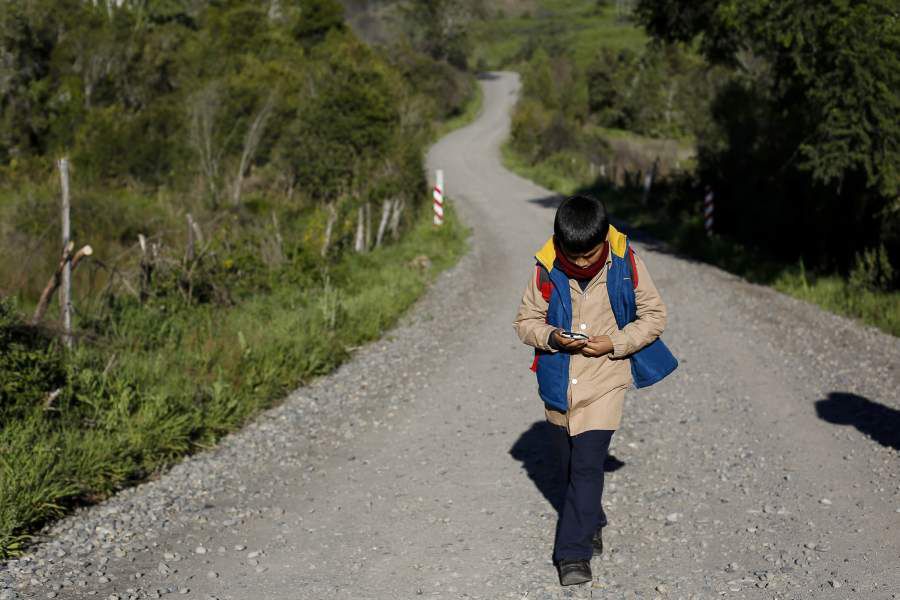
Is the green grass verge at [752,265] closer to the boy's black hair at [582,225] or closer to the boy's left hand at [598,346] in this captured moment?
the boy's left hand at [598,346]

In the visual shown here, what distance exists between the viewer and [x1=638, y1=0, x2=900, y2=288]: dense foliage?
13389mm

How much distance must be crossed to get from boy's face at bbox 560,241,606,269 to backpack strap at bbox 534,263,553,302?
0.19m

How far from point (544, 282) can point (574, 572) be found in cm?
142

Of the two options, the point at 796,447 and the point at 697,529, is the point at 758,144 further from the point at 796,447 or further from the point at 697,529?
the point at 697,529

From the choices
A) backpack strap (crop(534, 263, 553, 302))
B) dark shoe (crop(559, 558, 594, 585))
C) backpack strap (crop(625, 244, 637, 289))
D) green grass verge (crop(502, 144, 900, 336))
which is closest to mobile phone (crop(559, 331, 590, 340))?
backpack strap (crop(534, 263, 553, 302))

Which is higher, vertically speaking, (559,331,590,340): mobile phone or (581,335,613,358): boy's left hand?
(559,331,590,340): mobile phone

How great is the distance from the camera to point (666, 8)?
19719 mm

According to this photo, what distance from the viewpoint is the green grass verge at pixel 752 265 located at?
12766mm

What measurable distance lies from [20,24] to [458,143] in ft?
82.3

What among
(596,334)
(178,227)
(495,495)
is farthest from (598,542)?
(178,227)

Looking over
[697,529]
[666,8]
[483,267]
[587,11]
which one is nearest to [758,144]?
[666,8]

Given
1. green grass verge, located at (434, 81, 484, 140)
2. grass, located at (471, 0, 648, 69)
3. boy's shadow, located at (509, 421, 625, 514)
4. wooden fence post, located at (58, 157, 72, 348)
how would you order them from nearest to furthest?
boy's shadow, located at (509, 421, 625, 514), wooden fence post, located at (58, 157, 72, 348), green grass verge, located at (434, 81, 484, 140), grass, located at (471, 0, 648, 69)

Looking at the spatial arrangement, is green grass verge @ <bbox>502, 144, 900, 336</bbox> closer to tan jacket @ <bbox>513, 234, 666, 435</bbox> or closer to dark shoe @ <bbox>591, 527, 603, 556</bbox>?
dark shoe @ <bbox>591, 527, 603, 556</bbox>

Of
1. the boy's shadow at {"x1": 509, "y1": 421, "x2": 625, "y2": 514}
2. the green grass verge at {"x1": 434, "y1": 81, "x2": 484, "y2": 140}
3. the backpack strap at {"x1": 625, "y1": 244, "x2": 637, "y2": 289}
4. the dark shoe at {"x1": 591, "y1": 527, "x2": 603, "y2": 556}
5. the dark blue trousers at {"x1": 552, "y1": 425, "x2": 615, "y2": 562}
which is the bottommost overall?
the green grass verge at {"x1": 434, "y1": 81, "x2": 484, "y2": 140}
